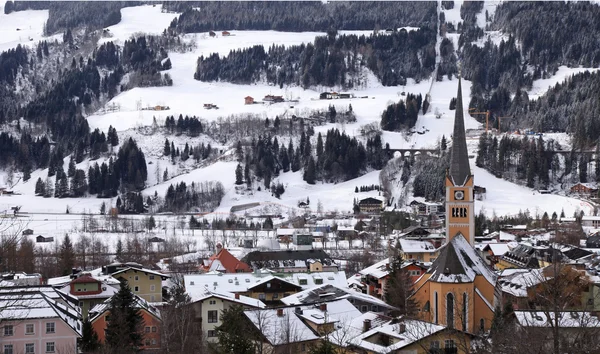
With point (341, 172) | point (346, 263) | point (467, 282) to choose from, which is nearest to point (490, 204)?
point (341, 172)

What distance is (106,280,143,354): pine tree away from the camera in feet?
119

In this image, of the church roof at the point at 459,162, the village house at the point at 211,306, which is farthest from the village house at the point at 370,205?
the village house at the point at 211,306

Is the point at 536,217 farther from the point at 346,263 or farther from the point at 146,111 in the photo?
the point at 146,111

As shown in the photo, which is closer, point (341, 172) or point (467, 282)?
point (467, 282)

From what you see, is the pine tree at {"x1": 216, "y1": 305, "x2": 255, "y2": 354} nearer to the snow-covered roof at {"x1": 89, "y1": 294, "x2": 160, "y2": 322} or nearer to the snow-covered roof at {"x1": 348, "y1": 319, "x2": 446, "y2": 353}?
the snow-covered roof at {"x1": 348, "y1": 319, "x2": 446, "y2": 353}

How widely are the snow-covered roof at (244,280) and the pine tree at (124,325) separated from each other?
10.2 meters

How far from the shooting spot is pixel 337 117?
488 ft

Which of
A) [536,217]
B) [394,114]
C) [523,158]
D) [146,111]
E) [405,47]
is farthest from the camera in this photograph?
[405,47]

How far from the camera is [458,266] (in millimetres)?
43969

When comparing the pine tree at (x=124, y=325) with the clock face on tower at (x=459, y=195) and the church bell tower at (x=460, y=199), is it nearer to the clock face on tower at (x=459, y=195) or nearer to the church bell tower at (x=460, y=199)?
the church bell tower at (x=460, y=199)

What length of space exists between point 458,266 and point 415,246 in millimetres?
26390

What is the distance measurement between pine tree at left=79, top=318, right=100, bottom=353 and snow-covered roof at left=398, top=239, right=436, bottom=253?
112 ft

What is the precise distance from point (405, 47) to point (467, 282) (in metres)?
147

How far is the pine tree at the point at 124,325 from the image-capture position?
3616 centimetres
